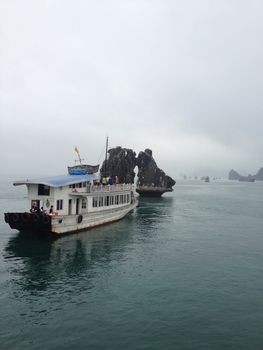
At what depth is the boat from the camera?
3850cm

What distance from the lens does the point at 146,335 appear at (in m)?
17.7

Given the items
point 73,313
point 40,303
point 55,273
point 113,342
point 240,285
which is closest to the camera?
point 113,342

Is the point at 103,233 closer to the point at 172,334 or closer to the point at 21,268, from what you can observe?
the point at 21,268

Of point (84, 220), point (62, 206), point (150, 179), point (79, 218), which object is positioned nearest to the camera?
point (62, 206)

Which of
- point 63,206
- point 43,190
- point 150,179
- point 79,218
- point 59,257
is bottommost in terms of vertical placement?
point 59,257

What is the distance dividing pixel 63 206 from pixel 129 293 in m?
21.1

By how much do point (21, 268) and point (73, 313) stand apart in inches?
422

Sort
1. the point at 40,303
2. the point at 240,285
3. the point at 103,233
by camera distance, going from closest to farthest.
A: the point at 40,303 < the point at 240,285 < the point at 103,233

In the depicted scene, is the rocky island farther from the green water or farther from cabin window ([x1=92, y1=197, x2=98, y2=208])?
the green water

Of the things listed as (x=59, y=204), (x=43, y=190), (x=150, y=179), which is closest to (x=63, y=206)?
(x=59, y=204)

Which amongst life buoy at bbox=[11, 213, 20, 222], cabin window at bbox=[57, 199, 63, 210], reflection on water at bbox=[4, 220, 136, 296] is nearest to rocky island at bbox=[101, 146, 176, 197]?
reflection on water at bbox=[4, 220, 136, 296]

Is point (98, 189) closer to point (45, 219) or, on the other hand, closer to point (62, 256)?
point (45, 219)

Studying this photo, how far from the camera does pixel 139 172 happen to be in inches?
5497

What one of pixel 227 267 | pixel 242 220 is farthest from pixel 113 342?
pixel 242 220
